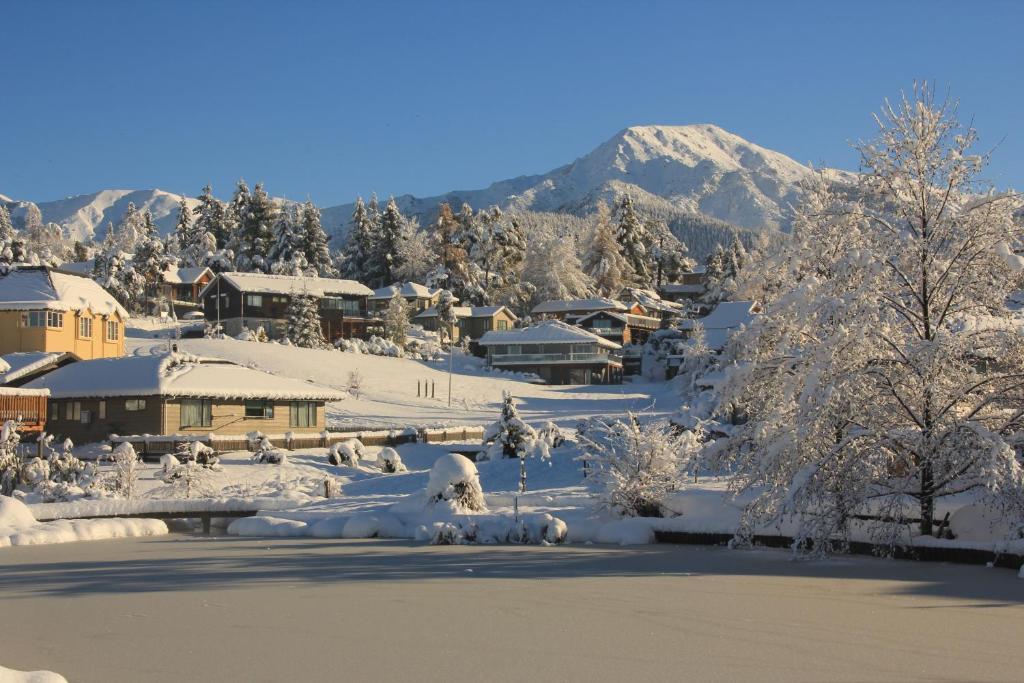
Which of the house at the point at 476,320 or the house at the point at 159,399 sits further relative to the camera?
the house at the point at 476,320

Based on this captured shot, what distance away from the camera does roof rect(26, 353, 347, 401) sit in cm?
4231

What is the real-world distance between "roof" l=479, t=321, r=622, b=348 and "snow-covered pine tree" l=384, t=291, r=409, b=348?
6379 mm

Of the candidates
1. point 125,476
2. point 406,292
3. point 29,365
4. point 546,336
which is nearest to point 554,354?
point 546,336

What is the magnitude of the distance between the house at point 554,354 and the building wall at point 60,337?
102ft

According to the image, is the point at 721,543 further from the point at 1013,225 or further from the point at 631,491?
the point at 1013,225

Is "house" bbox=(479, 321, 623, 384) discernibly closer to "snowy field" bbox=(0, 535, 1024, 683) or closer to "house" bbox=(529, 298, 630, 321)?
"house" bbox=(529, 298, 630, 321)

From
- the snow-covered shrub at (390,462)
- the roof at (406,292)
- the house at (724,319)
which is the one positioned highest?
the roof at (406,292)

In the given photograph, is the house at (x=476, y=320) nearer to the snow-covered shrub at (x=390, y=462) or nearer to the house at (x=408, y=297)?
the house at (x=408, y=297)

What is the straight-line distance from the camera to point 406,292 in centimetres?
9619

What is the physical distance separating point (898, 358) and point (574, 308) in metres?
80.6

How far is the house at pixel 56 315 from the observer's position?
55719 millimetres

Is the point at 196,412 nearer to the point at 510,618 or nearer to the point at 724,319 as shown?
the point at 510,618

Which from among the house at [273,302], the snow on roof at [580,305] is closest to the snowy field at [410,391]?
the house at [273,302]

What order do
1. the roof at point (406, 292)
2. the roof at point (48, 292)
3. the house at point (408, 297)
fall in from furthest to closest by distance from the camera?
the house at point (408, 297) → the roof at point (406, 292) → the roof at point (48, 292)
